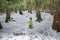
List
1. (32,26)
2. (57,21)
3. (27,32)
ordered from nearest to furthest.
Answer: (57,21) < (27,32) < (32,26)

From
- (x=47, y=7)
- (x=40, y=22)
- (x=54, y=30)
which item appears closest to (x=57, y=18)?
(x=54, y=30)

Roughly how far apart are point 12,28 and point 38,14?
16.5ft

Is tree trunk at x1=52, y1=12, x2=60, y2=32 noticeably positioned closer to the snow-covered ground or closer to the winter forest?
the winter forest

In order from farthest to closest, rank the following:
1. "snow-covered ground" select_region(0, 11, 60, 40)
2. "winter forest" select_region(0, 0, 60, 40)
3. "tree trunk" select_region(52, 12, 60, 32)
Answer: "tree trunk" select_region(52, 12, 60, 32) → "snow-covered ground" select_region(0, 11, 60, 40) → "winter forest" select_region(0, 0, 60, 40)

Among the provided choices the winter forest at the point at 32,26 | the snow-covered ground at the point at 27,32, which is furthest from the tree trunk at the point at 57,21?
the snow-covered ground at the point at 27,32

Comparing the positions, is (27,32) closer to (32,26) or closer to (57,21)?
(32,26)

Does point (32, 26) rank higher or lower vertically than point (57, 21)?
lower

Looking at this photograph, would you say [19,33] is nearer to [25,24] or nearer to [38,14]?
[25,24]

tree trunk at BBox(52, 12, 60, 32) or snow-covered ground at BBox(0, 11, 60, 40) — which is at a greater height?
tree trunk at BBox(52, 12, 60, 32)

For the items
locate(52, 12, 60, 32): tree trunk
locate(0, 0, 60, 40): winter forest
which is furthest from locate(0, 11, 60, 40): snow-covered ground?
locate(52, 12, 60, 32): tree trunk

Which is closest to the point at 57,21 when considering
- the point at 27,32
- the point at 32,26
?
the point at 27,32

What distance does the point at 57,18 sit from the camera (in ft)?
59.6

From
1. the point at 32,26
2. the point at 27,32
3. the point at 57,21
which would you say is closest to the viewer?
the point at 57,21

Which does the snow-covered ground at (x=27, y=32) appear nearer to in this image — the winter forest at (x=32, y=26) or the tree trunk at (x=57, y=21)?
the winter forest at (x=32, y=26)
